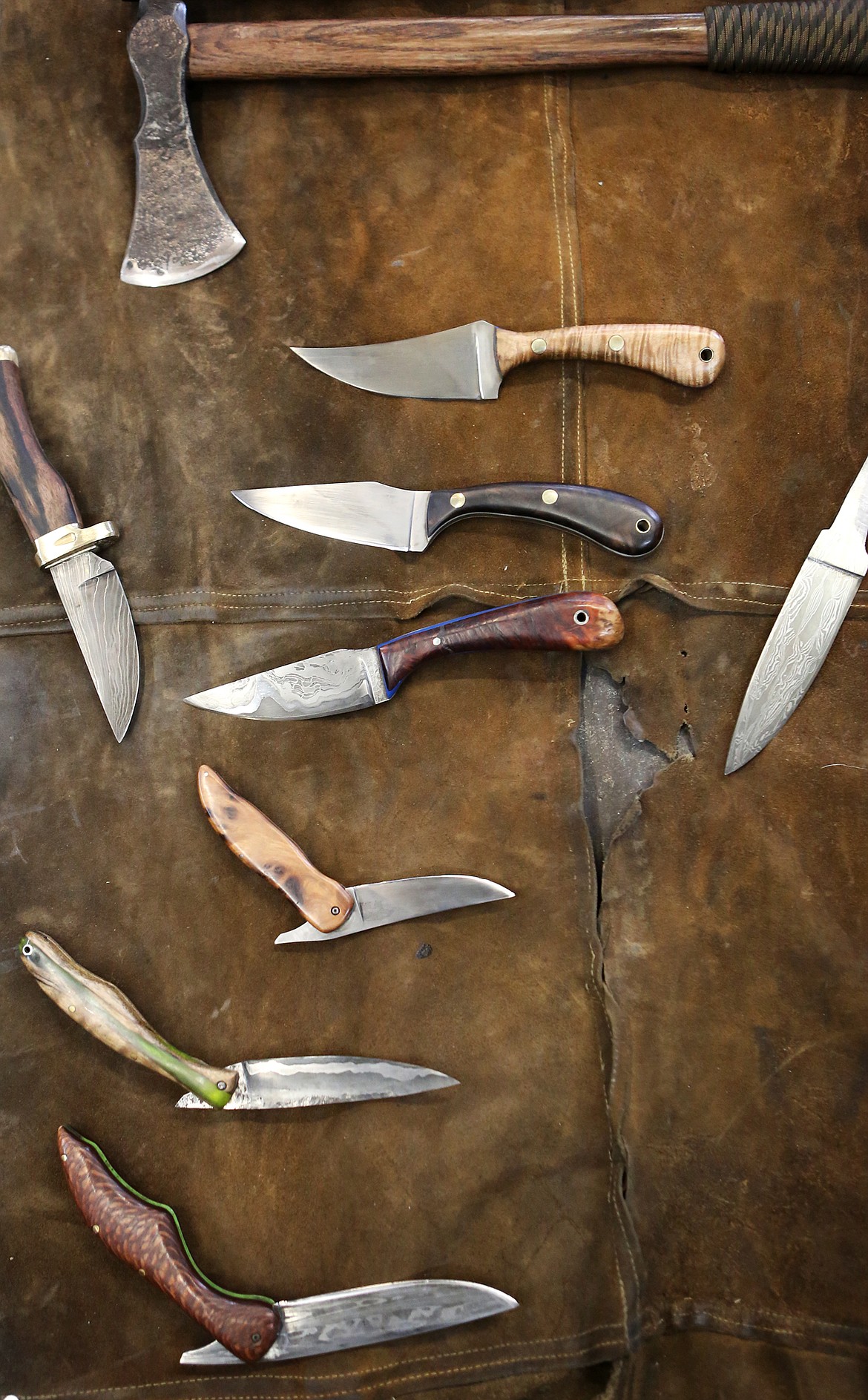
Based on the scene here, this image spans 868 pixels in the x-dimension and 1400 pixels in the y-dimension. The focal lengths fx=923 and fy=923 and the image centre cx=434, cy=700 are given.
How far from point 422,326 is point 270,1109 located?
1.39 metres

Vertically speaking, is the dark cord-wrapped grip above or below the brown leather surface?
above

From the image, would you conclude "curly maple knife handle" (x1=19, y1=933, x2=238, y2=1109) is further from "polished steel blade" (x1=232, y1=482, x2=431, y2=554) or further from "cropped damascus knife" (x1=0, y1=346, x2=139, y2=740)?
"polished steel blade" (x1=232, y1=482, x2=431, y2=554)

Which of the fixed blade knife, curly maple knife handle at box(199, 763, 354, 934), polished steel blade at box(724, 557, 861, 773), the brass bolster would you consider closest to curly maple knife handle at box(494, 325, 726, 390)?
the fixed blade knife

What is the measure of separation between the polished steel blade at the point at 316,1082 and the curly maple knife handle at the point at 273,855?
0.22 meters

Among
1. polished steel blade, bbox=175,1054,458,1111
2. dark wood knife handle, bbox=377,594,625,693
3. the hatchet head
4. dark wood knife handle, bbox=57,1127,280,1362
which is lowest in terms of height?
dark wood knife handle, bbox=57,1127,280,1362

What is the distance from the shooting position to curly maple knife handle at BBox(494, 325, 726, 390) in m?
1.57

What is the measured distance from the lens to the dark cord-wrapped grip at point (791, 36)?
5.14 feet

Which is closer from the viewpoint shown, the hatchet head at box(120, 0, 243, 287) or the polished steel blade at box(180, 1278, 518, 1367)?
the polished steel blade at box(180, 1278, 518, 1367)

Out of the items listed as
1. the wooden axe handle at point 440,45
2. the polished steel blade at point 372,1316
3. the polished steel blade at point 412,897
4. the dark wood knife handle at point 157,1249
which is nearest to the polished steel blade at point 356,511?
the polished steel blade at point 412,897

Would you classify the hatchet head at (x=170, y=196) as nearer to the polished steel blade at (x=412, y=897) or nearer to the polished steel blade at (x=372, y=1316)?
the polished steel blade at (x=412, y=897)

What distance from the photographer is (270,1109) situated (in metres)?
1.56

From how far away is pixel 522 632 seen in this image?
1.54 m

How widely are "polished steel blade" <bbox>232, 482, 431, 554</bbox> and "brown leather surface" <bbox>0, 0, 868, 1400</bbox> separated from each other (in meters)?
0.04

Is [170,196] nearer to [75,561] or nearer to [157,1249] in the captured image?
[75,561]
